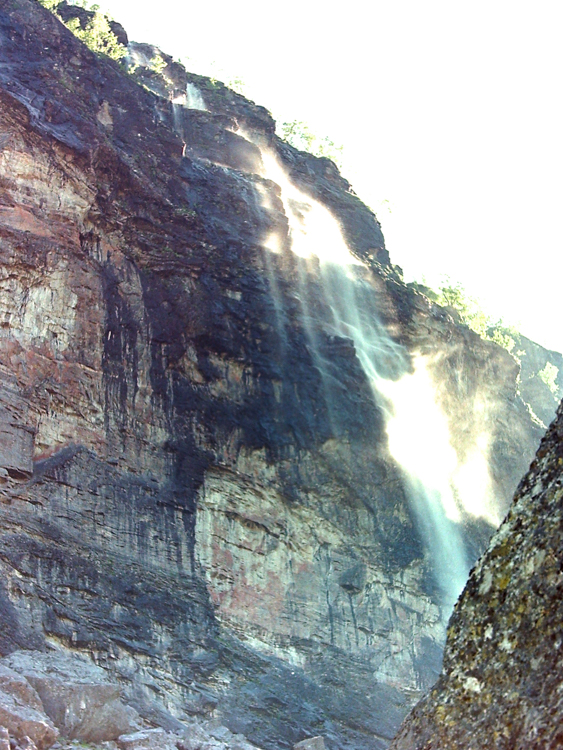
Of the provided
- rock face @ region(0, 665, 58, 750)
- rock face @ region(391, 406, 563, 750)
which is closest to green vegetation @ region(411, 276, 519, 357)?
rock face @ region(0, 665, 58, 750)

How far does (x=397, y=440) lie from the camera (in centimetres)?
2978

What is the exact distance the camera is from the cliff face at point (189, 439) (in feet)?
71.3

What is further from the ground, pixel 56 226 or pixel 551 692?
pixel 56 226

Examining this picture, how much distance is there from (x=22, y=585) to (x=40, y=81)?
15.6 m

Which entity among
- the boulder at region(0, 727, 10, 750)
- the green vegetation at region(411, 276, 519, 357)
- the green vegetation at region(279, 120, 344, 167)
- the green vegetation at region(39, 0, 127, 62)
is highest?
the green vegetation at region(279, 120, 344, 167)

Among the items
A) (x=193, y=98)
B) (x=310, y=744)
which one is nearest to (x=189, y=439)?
(x=310, y=744)

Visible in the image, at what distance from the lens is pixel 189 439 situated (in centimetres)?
A: 2520

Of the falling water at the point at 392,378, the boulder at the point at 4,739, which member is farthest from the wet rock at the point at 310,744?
the falling water at the point at 392,378

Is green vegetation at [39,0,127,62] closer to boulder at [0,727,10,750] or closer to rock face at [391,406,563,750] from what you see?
boulder at [0,727,10,750]

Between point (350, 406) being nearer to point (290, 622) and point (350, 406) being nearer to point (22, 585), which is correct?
point (290, 622)

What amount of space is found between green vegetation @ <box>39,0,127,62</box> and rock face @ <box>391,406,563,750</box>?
34.8 m

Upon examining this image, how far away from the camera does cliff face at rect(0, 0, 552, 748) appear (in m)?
21.7

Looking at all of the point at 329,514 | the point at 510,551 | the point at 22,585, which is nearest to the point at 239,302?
the point at 329,514

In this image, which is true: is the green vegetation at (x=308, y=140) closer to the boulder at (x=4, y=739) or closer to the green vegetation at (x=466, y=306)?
the green vegetation at (x=466, y=306)
